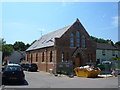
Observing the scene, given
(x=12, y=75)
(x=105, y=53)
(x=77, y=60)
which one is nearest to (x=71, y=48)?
(x=77, y=60)

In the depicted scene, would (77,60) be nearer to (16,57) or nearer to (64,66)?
(64,66)

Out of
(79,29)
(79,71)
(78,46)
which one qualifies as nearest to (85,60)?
(78,46)

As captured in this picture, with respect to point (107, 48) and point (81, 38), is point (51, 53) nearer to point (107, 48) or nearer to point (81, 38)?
point (81, 38)

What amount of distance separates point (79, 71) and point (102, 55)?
2734cm

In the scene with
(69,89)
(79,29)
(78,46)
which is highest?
(79,29)

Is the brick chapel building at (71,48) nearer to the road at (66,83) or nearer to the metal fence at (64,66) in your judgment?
the metal fence at (64,66)

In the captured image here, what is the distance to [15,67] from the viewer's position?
53.9ft

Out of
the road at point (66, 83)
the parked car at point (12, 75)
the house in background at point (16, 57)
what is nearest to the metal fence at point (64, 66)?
the road at point (66, 83)

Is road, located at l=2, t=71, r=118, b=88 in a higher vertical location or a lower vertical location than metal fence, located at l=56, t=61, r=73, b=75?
lower

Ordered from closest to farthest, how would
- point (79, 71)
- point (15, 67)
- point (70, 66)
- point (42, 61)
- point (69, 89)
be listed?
point (69, 89) → point (15, 67) → point (79, 71) → point (70, 66) → point (42, 61)

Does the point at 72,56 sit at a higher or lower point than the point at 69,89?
higher

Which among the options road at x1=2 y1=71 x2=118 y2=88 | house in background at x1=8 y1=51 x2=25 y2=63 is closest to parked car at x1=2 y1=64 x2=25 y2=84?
road at x1=2 y1=71 x2=118 y2=88

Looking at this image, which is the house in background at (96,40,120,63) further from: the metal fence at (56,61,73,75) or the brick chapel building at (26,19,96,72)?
the metal fence at (56,61,73,75)

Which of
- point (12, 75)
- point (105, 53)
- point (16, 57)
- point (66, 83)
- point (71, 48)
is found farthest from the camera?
point (16, 57)
